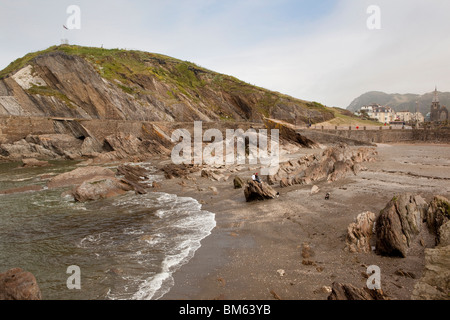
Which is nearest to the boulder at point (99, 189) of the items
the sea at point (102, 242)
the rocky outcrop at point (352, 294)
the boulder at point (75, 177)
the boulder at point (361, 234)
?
the sea at point (102, 242)

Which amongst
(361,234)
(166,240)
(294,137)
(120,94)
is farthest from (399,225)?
(120,94)

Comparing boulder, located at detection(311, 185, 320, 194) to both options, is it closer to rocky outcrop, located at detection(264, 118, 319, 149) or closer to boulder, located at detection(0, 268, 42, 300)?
boulder, located at detection(0, 268, 42, 300)

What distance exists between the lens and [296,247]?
966 cm

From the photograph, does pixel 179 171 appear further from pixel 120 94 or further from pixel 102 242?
pixel 120 94

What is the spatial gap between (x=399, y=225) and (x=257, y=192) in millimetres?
8732

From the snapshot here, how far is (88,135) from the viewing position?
5203 cm

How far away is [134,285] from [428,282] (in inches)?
309

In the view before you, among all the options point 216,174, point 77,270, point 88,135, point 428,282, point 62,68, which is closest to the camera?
point 428,282

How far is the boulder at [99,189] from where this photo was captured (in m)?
19.5

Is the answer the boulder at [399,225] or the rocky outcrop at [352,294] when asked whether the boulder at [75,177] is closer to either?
the boulder at [399,225]

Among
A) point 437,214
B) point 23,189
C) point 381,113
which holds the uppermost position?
point 381,113
